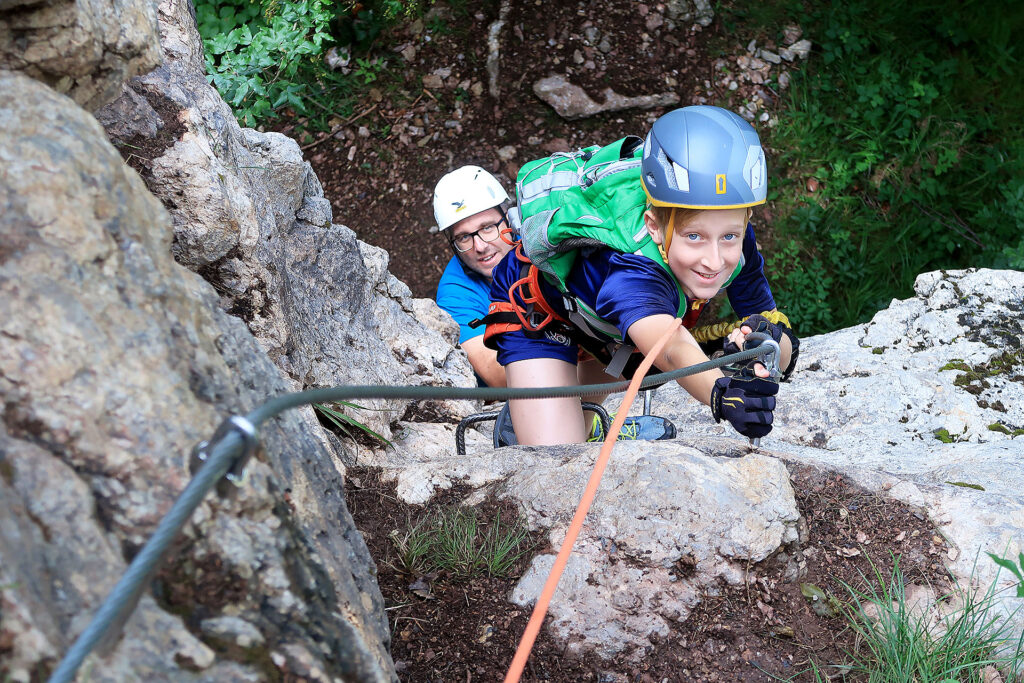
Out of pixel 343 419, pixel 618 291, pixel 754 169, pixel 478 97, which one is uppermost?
pixel 754 169

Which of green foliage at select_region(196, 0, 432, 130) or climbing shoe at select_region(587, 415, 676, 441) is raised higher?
green foliage at select_region(196, 0, 432, 130)

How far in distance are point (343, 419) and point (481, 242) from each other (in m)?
2.24

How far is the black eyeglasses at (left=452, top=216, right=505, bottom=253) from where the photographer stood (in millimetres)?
4801

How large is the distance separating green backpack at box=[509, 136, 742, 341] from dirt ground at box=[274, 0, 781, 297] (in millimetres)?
4217

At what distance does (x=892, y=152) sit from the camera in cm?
683

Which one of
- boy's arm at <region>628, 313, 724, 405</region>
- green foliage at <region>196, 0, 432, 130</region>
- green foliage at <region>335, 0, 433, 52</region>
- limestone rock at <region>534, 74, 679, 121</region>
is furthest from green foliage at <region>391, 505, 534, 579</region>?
green foliage at <region>335, 0, 433, 52</region>

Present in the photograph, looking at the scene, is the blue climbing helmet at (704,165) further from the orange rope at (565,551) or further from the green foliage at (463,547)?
the green foliage at (463,547)

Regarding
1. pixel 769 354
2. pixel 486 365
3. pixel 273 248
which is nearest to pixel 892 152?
pixel 486 365

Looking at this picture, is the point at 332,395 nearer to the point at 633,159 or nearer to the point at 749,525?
the point at 749,525

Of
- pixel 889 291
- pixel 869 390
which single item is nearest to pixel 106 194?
pixel 869 390

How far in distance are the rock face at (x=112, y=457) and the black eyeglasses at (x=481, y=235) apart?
3545mm

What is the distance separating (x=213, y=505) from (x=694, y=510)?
131 cm

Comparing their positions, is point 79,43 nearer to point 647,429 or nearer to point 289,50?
point 647,429

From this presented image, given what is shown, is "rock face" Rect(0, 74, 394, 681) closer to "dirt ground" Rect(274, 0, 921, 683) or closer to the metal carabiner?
the metal carabiner
